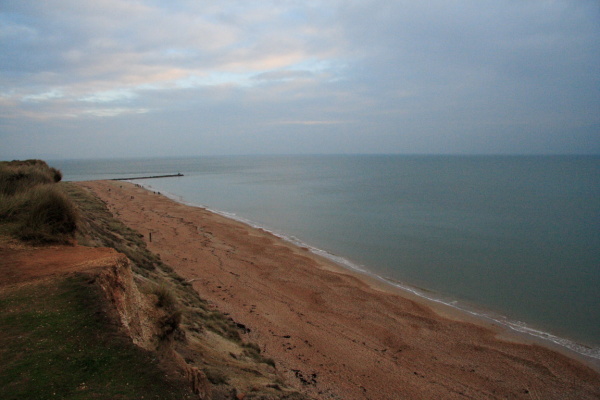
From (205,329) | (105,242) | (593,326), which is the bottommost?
(593,326)

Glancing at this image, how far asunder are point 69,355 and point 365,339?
9.04 meters

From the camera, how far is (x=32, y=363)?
13.5ft

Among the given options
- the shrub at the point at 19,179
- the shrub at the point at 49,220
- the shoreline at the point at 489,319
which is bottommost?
the shoreline at the point at 489,319

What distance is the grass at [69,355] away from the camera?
3.80 metres

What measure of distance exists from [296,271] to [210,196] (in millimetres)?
37981

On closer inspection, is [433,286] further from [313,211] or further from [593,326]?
[313,211]

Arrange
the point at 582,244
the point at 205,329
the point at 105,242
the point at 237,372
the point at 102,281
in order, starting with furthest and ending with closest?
the point at 582,244 → the point at 105,242 → the point at 205,329 → the point at 237,372 → the point at 102,281

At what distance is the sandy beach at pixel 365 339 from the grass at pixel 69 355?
478 centimetres

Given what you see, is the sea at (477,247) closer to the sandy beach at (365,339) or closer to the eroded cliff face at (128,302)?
the sandy beach at (365,339)

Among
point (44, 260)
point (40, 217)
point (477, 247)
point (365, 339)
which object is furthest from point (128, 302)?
point (477, 247)

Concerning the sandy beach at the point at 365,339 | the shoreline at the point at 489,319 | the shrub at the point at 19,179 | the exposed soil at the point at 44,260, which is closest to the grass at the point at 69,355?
the exposed soil at the point at 44,260

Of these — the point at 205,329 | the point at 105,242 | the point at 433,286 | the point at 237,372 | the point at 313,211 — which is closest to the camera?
the point at 237,372

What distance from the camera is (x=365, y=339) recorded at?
37.1ft

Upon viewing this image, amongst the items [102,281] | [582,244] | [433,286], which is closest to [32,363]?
[102,281]
